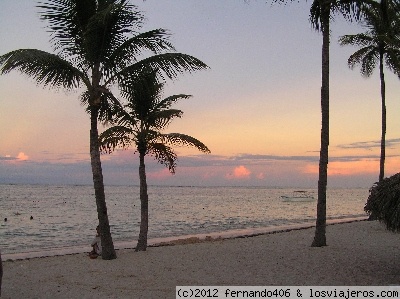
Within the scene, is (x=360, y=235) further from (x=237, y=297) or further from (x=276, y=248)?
(x=237, y=297)

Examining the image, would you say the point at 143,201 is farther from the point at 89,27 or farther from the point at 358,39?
the point at 358,39

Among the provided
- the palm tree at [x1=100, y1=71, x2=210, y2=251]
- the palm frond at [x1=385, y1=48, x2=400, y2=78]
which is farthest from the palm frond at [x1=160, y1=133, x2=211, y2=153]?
the palm frond at [x1=385, y1=48, x2=400, y2=78]

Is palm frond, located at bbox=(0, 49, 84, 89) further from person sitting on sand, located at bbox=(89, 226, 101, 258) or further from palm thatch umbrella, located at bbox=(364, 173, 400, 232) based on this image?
palm thatch umbrella, located at bbox=(364, 173, 400, 232)

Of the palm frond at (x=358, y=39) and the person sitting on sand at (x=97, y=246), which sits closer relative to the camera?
the person sitting on sand at (x=97, y=246)

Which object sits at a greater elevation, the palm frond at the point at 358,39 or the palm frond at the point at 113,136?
the palm frond at the point at 358,39

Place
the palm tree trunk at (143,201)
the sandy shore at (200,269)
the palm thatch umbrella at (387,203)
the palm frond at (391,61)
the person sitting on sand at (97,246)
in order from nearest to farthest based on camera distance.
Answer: the palm thatch umbrella at (387,203), the sandy shore at (200,269), the person sitting on sand at (97,246), the palm tree trunk at (143,201), the palm frond at (391,61)

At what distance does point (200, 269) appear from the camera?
1102 cm

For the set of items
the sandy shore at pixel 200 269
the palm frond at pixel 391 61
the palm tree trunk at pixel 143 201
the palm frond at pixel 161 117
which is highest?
the palm frond at pixel 391 61

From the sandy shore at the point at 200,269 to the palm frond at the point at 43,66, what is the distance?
16.2 feet

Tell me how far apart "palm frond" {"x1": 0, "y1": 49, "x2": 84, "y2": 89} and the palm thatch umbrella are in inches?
307

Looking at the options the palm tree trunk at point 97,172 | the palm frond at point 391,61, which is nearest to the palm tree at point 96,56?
the palm tree trunk at point 97,172

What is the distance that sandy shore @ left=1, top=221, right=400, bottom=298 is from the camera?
9094 millimetres

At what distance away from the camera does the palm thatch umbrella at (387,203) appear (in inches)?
330

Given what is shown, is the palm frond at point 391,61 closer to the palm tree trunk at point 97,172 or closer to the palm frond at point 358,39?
the palm frond at point 358,39
